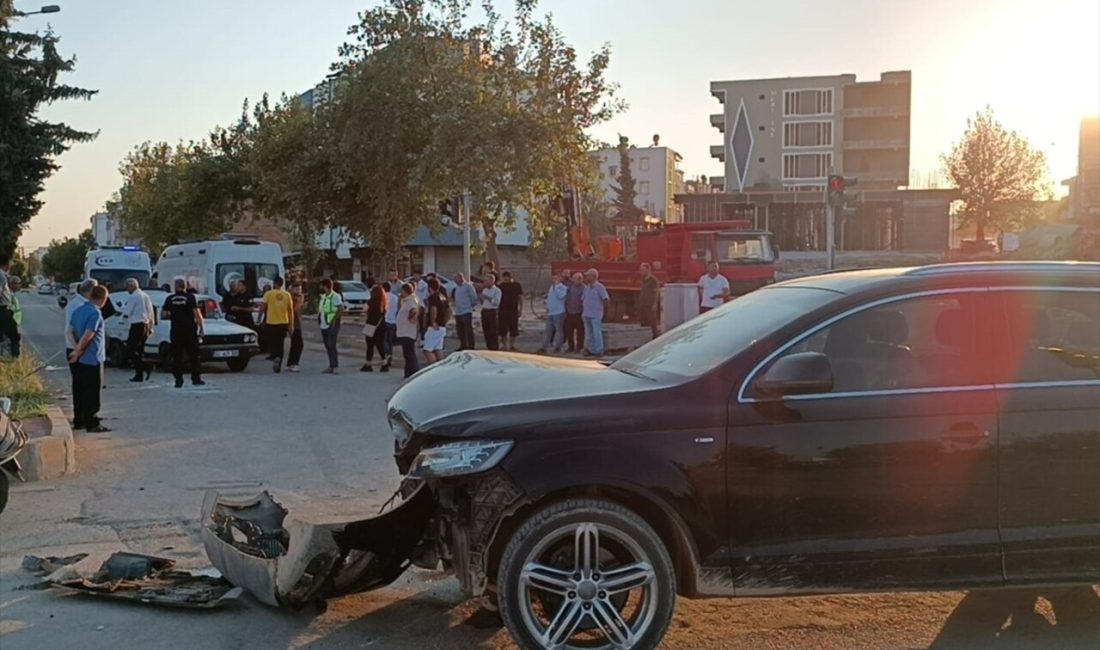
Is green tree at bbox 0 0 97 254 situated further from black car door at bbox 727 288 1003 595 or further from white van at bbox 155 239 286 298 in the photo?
black car door at bbox 727 288 1003 595

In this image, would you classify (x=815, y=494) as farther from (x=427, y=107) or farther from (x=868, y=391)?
(x=427, y=107)

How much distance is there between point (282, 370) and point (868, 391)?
14.7 m

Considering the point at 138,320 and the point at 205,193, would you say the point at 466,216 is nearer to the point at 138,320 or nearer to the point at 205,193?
the point at 138,320

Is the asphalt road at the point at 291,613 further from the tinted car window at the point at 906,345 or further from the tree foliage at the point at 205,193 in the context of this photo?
the tree foliage at the point at 205,193

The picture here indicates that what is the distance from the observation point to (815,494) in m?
4.49

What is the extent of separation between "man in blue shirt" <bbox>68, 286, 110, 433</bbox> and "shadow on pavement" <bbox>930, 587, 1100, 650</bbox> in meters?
8.76

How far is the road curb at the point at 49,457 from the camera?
8.40 metres

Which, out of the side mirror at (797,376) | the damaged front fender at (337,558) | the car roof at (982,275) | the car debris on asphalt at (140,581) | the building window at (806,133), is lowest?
the car debris on asphalt at (140,581)

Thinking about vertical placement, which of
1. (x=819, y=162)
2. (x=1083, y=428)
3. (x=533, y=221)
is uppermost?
(x=819, y=162)

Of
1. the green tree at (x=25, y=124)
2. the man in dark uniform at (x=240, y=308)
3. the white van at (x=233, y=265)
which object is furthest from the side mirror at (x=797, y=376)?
the green tree at (x=25, y=124)

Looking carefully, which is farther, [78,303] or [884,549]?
[78,303]

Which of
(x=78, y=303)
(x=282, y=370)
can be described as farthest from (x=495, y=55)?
(x=78, y=303)

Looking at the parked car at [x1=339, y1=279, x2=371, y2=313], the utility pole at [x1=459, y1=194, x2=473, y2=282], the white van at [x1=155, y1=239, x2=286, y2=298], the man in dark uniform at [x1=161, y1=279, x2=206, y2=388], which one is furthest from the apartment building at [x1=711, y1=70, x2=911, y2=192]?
the man in dark uniform at [x1=161, y1=279, x2=206, y2=388]

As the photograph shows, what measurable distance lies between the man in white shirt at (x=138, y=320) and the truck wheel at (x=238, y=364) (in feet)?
4.89
